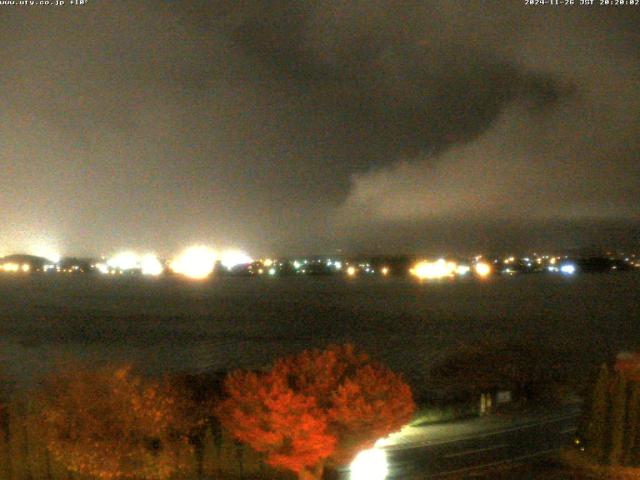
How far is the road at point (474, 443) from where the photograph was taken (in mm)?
18431

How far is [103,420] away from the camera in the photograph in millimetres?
14438

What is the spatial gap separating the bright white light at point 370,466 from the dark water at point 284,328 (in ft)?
105

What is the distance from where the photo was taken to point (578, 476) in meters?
16.0

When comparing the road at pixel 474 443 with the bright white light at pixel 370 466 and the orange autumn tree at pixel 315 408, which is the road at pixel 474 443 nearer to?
the bright white light at pixel 370 466

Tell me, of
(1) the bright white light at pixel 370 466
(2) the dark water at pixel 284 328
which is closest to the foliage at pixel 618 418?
(1) the bright white light at pixel 370 466

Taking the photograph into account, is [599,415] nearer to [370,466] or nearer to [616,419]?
[616,419]

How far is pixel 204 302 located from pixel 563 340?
79.0 meters

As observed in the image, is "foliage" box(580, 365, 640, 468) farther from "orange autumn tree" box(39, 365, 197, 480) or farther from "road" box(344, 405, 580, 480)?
"orange autumn tree" box(39, 365, 197, 480)

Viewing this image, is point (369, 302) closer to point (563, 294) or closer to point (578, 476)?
point (563, 294)

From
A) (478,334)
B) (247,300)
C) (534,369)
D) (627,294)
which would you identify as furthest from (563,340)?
(627,294)

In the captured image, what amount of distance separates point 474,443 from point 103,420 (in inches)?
401

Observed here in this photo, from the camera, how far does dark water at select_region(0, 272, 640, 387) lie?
3004 inches

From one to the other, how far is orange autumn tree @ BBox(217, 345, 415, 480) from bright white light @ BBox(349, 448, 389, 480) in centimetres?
292

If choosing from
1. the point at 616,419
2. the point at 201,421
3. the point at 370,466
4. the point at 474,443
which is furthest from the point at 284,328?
the point at 616,419
